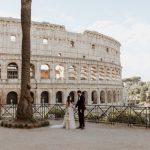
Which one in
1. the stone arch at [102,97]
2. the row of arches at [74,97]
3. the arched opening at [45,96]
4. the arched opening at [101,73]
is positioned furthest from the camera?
the arched opening at [101,73]

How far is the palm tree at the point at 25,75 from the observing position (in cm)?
1415

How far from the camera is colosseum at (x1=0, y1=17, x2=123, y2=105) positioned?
131 feet

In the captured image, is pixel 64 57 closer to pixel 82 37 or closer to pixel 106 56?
pixel 82 37

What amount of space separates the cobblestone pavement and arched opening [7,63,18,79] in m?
29.4

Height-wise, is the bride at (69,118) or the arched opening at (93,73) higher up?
the arched opening at (93,73)

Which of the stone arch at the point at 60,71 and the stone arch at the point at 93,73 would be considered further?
the stone arch at the point at 93,73

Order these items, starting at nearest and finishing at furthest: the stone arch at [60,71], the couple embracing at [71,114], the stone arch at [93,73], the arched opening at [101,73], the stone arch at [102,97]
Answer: the couple embracing at [71,114] < the stone arch at [60,71] < the stone arch at [93,73] < the stone arch at [102,97] < the arched opening at [101,73]

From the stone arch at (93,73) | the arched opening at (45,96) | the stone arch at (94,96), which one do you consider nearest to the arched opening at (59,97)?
the arched opening at (45,96)

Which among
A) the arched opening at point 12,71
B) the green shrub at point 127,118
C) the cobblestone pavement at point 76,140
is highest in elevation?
the arched opening at point 12,71

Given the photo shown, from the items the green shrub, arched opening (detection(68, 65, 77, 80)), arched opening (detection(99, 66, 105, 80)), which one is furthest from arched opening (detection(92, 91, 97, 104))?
the green shrub

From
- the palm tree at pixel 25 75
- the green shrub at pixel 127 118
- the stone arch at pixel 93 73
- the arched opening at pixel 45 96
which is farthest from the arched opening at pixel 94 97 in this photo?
the palm tree at pixel 25 75

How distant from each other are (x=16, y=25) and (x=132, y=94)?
6586 cm

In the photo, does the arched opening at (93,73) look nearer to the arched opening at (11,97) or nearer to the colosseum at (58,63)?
the colosseum at (58,63)

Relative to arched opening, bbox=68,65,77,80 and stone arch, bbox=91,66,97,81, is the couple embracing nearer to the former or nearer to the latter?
arched opening, bbox=68,65,77,80
